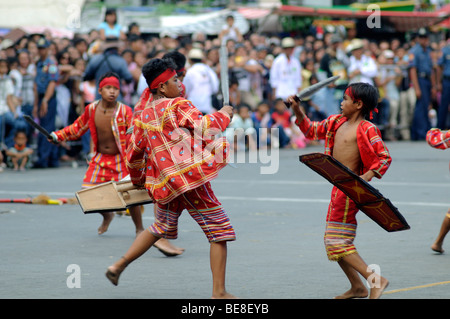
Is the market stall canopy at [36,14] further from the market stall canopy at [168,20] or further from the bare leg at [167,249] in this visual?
the bare leg at [167,249]

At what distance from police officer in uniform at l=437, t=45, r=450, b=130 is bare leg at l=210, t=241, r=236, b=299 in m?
14.3

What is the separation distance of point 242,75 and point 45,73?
190 inches

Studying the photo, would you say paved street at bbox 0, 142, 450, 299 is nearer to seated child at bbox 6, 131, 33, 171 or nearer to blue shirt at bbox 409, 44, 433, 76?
seated child at bbox 6, 131, 33, 171

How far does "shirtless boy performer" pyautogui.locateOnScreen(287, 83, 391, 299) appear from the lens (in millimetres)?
6102

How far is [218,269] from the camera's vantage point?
607cm

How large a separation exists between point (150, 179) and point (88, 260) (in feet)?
5.49

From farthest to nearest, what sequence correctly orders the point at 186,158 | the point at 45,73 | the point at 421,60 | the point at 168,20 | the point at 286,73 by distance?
the point at 168,20 → the point at 421,60 → the point at 286,73 → the point at 45,73 → the point at 186,158

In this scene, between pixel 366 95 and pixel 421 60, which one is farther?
pixel 421 60

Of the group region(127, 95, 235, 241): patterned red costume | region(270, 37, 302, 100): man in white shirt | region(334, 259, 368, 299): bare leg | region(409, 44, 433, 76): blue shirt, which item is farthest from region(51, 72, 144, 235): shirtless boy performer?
region(409, 44, 433, 76): blue shirt

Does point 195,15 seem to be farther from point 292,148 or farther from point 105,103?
point 105,103

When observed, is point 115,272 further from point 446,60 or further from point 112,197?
point 446,60

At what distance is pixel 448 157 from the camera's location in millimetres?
16844

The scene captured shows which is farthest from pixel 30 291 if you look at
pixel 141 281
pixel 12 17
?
pixel 12 17

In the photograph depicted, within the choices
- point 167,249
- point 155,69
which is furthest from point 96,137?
point 155,69
